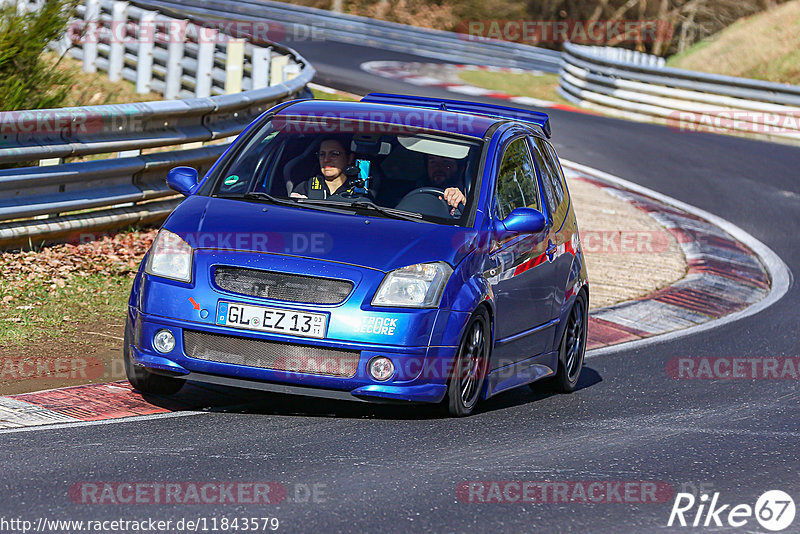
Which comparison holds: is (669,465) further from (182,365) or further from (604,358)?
(604,358)

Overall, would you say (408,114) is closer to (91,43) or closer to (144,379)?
(144,379)

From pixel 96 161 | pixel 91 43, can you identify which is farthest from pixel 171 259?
pixel 91 43

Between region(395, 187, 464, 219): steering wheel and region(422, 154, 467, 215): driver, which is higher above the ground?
region(422, 154, 467, 215): driver

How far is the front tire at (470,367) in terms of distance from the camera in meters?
6.69

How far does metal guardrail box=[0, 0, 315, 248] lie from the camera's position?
365 inches

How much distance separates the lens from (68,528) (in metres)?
4.66

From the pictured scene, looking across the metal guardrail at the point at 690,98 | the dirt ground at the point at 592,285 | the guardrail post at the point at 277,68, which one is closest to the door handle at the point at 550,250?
the dirt ground at the point at 592,285

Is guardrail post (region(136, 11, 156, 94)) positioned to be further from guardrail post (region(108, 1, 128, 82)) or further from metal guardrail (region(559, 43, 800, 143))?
metal guardrail (region(559, 43, 800, 143))

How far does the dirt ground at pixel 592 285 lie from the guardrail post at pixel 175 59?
6559 millimetres

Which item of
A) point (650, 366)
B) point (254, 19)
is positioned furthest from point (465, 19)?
point (650, 366)

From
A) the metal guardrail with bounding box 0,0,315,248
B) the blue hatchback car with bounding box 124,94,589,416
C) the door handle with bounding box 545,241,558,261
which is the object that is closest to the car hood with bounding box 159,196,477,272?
the blue hatchback car with bounding box 124,94,589,416

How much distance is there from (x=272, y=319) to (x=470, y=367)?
46.5 inches

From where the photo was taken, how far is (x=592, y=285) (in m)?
12.3

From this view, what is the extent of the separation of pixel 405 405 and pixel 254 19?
1373 inches
